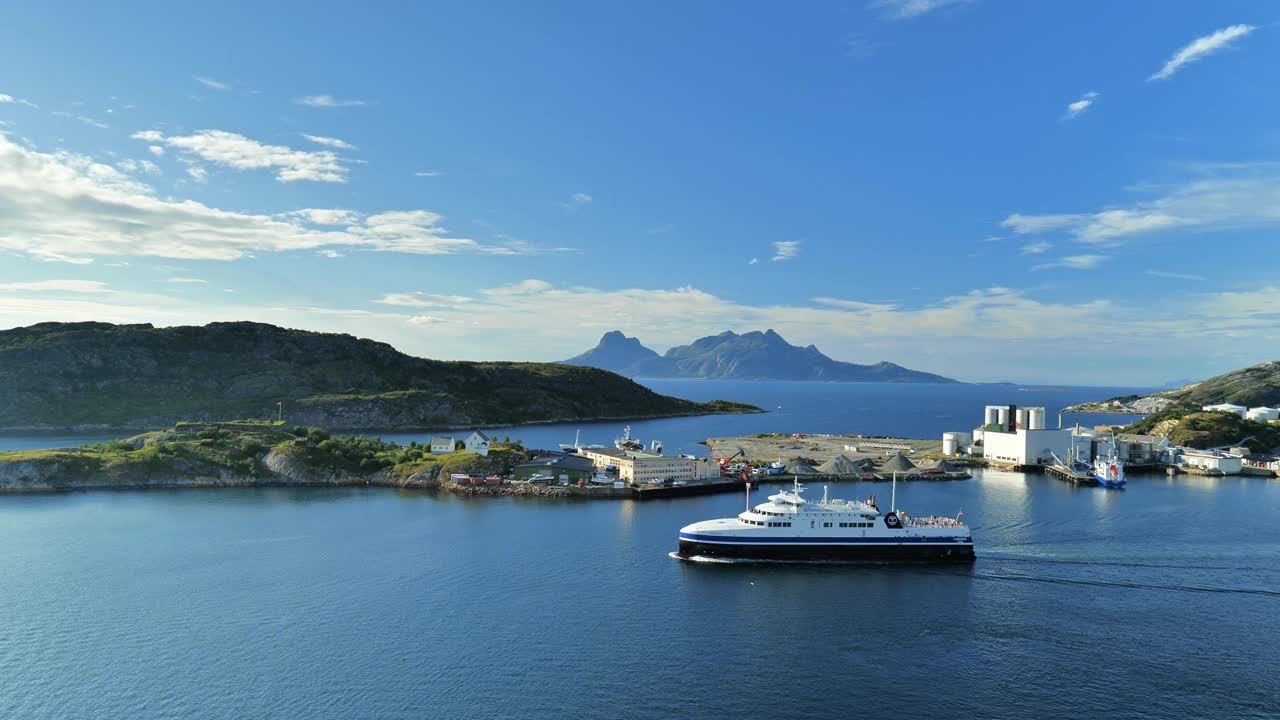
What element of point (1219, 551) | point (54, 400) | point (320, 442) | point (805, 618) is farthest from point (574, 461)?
point (54, 400)

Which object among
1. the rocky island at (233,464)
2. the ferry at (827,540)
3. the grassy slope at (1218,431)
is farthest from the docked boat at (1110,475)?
the rocky island at (233,464)

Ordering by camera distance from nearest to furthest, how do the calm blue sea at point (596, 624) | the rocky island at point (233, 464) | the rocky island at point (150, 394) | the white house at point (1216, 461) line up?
the calm blue sea at point (596, 624), the rocky island at point (233, 464), the white house at point (1216, 461), the rocky island at point (150, 394)

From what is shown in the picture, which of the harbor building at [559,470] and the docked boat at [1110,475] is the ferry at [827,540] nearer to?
the harbor building at [559,470]

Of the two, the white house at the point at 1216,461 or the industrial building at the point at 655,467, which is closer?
the industrial building at the point at 655,467

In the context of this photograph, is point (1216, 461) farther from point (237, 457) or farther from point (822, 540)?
point (237, 457)

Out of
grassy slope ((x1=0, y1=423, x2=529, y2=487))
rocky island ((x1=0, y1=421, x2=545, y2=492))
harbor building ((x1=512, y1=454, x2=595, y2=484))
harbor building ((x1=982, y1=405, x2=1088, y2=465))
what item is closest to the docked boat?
harbor building ((x1=982, y1=405, x2=1088, y2=465))

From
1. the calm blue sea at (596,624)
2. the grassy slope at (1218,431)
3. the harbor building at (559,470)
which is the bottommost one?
the calm blue sea at (596,624)

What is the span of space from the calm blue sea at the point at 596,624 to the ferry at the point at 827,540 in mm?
1864

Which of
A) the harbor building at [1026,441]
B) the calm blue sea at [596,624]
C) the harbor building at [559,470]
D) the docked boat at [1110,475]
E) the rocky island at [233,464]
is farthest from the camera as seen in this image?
the harbor building at [1026,441]

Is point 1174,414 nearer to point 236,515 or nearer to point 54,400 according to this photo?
point 236,515

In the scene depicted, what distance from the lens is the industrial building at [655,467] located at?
94000mm

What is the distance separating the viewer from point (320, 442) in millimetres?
103625

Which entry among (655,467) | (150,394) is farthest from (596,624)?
(150,394)

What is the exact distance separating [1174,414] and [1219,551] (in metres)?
111
